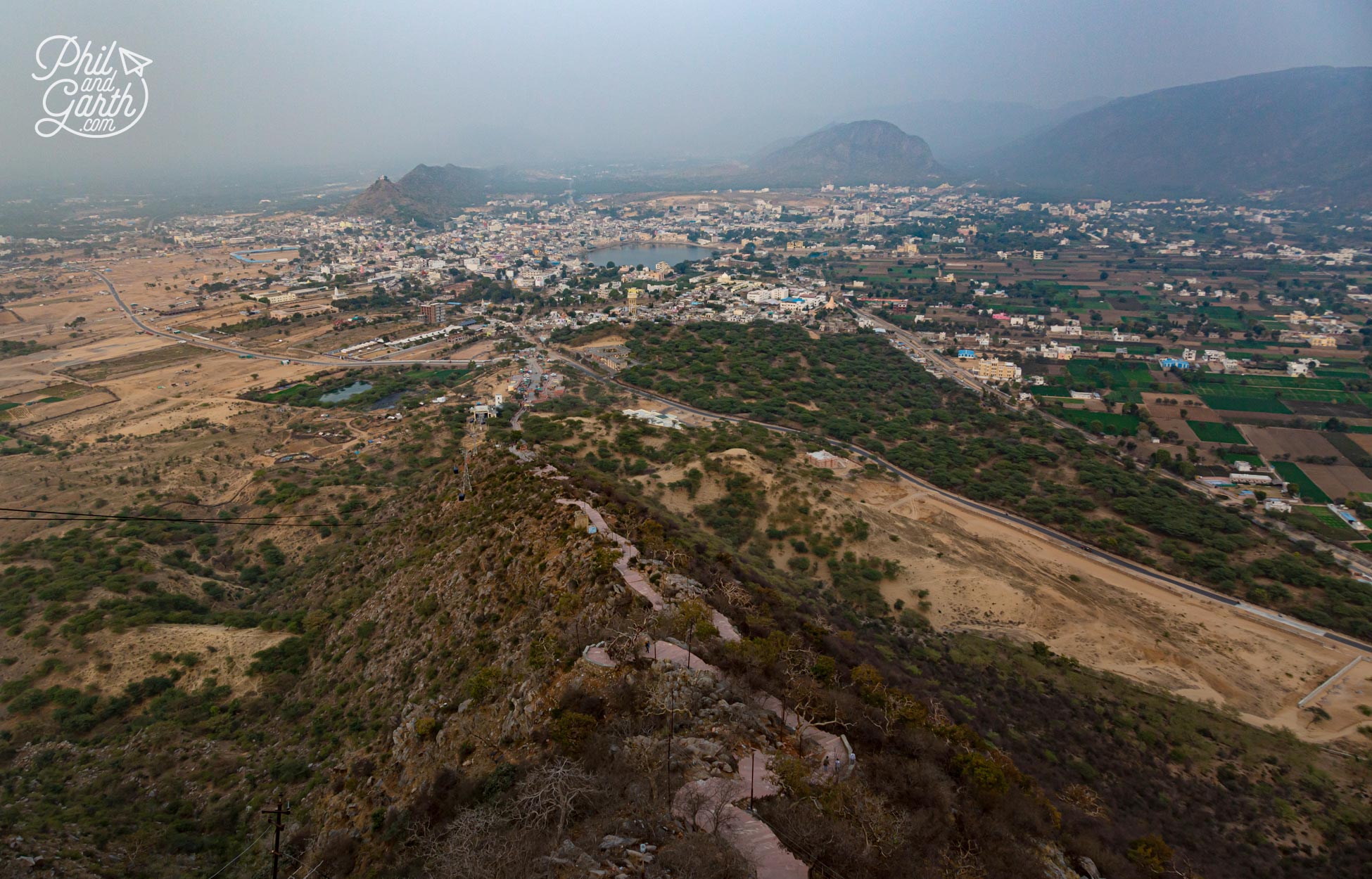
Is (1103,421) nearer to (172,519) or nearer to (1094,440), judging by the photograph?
(1094,440)

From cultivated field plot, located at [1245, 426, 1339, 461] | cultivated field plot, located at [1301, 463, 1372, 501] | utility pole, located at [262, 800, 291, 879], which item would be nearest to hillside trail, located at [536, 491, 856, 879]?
utility pole, located at [262, 800, 291, 879]

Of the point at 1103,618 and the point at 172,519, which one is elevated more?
the point at 172,519

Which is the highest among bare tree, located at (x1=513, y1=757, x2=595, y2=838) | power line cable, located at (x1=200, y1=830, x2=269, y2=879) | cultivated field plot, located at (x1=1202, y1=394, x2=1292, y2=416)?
bare tree, located at (x1=513, y1=757, x2=595, y2=838)

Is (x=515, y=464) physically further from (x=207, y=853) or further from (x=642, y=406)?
(x=642, y=406)

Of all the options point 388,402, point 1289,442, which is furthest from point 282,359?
point 1289,442

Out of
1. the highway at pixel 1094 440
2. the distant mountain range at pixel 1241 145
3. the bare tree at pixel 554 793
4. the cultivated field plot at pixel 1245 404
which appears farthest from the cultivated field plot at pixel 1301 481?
the distant mountain range at pixel 1241 145

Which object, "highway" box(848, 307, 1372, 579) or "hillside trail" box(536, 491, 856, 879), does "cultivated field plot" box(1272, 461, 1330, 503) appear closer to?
"highway" box(848, 307, 1372, 579)
